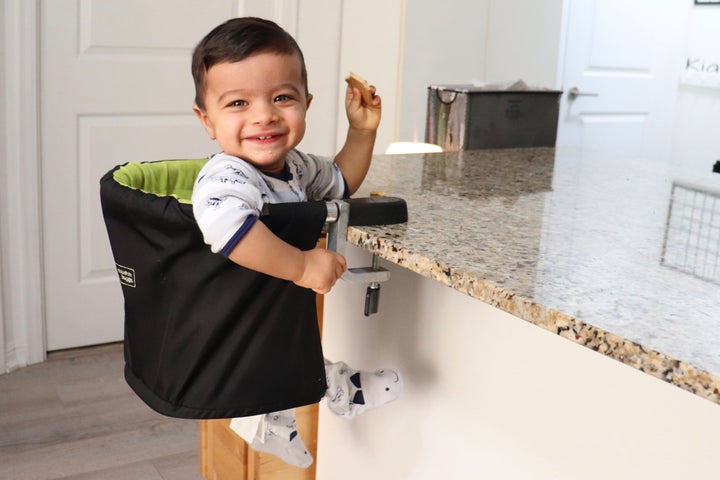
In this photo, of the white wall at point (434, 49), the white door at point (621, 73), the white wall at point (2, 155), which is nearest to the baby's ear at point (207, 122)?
the white wall at point (2, 155)

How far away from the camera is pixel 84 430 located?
2461 mm

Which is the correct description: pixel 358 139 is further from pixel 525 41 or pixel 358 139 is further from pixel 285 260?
pixel 525 41

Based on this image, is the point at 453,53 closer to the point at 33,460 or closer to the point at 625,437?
the point at 33,460

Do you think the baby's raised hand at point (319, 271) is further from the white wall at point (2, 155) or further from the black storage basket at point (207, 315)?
the white wall at point (2, 155)

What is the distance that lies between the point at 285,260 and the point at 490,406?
0.40 m

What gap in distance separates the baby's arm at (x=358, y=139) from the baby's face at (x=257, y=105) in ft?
0.52

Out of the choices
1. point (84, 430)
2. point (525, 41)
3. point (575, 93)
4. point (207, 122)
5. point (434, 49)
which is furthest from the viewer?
point (575, 93)

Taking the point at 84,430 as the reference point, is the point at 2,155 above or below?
above

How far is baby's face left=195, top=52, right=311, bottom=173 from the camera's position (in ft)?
3.59

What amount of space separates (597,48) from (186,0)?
2037 mm

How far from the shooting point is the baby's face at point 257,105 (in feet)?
3.59

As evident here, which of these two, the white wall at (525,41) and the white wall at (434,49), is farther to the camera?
the white wall at (525,41)

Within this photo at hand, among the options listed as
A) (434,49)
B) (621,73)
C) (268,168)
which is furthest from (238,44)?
(621,73)

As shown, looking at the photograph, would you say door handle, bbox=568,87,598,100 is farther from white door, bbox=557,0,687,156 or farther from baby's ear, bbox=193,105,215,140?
baby's ear, bbox=193,105,215,140
